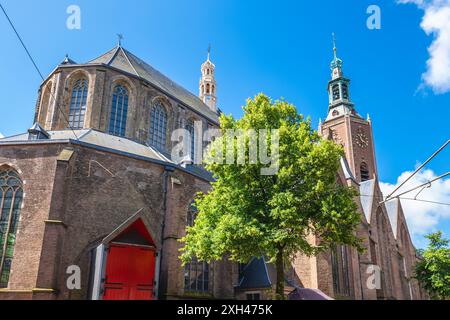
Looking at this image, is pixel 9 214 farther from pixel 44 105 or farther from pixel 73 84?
pixel 73 84

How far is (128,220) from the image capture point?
16.5 metres

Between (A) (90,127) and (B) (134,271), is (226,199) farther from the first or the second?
(A) (90,127)

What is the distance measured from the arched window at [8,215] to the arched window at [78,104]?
6.71 meters

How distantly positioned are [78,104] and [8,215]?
9500 millimetres

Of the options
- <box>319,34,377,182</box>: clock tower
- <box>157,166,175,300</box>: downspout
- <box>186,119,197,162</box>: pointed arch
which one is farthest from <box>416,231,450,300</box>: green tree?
<box>157,166,175,300</box>: downspout

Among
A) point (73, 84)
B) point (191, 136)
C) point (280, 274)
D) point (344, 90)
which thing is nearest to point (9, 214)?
point (73, 84)

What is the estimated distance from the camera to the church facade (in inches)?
607

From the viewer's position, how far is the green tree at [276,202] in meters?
12.7

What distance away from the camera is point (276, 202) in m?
12.7

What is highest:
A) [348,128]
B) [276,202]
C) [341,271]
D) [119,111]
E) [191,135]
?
[348,128]

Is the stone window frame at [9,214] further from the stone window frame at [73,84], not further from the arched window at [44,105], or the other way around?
the arched window at [44,105]
